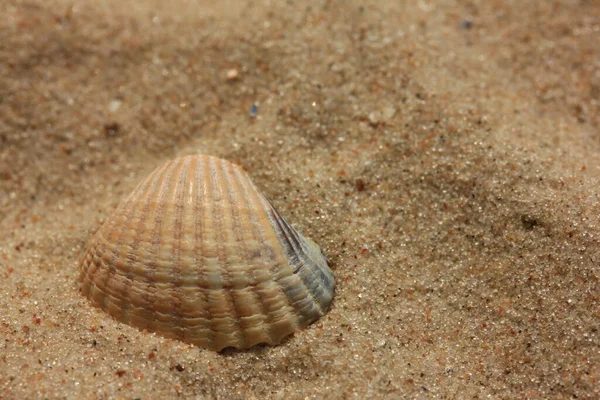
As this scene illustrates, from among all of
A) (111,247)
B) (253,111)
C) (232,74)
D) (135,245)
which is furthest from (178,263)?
(232,74)

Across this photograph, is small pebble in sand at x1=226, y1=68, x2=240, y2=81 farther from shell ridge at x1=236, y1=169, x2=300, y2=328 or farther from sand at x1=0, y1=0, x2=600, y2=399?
shell ridge at x1=236, y1=169, x2=300, y2=328

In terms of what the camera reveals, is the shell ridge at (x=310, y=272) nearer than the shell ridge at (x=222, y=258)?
No

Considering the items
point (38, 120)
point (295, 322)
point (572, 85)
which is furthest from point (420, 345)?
point (38, 120)

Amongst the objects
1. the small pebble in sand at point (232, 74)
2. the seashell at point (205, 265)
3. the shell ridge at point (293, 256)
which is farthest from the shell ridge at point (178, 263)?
the small pebble in sand at point (232, 74)

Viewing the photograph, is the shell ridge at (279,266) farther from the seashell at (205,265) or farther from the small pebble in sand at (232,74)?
the small pebble in sand at (232,74)

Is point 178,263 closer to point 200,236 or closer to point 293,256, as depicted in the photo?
point 200,236
